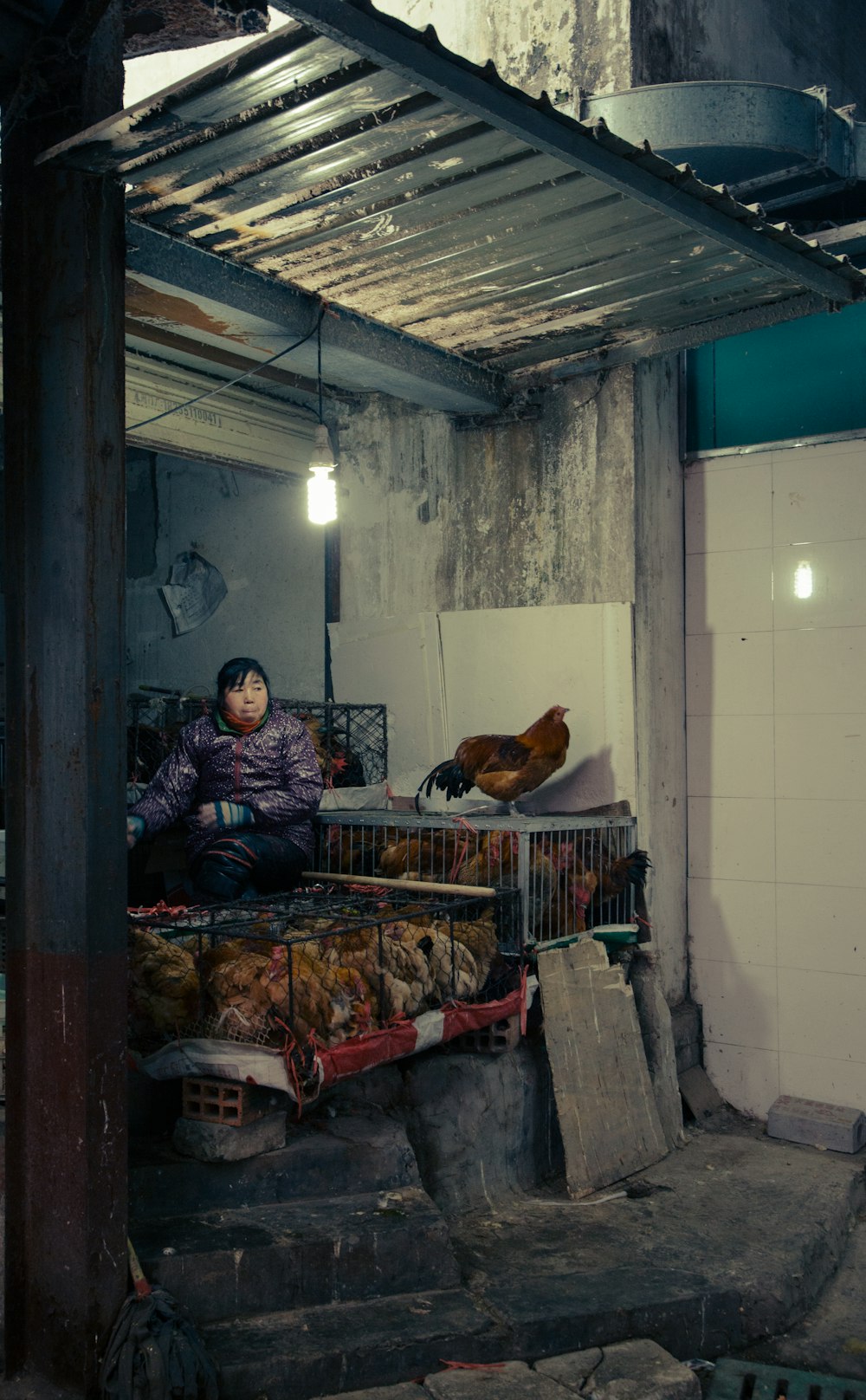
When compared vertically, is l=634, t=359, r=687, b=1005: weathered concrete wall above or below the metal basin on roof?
below

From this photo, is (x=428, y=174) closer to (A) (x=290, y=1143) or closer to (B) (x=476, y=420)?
(B) (x=476, y=420)

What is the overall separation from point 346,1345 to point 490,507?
531cm

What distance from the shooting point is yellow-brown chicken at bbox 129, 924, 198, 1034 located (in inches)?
197

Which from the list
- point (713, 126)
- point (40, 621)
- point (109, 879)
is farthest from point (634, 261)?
point (109, 879)


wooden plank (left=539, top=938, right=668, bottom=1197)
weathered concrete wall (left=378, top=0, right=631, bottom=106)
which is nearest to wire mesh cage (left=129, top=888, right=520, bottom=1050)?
wooden plank (left=539, top=938, right=668, bottom=1197)

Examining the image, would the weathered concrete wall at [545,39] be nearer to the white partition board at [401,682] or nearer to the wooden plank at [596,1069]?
the white partition board at [401,682]

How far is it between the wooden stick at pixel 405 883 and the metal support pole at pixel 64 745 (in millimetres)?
2415

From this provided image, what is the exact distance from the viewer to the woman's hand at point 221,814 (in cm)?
682

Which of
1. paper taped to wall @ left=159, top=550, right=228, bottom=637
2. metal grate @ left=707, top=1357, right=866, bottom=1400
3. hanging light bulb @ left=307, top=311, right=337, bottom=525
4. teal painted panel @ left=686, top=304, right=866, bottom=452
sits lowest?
metal grate @ left=707, top=1357, right=866, bottom=1400

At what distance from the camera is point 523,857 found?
6.26m

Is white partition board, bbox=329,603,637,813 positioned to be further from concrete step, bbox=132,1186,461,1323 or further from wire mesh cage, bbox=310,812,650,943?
concrete step, bbox=132,1186,461,1323

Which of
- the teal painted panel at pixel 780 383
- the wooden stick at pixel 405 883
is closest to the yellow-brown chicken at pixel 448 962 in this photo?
the wooden stick at pixel 405 883

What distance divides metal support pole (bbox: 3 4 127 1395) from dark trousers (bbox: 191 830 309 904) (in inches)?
101

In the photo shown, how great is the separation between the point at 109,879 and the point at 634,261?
3.92 meters
